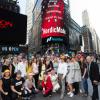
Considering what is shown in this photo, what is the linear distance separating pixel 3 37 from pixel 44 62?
6250 mm

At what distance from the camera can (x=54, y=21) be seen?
65.3m

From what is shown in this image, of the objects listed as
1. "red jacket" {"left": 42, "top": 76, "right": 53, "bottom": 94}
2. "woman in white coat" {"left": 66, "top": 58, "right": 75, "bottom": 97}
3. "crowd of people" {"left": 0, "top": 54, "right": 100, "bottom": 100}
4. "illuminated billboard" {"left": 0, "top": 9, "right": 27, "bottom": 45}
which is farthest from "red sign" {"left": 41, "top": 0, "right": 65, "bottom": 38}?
"illuminated billboard" {"left": 0, "top": 9, "right": 27, "bottom": 45}

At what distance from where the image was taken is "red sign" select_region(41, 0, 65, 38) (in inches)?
2530

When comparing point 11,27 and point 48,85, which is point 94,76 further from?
point 48,85

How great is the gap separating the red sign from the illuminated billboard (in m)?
53.3

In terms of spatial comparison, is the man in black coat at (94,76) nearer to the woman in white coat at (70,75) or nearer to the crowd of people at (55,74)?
the crowd of people at (55,74)

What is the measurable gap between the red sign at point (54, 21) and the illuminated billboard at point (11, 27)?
53.3 m

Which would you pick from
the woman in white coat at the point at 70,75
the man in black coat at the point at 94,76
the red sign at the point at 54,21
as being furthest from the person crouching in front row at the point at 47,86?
the red sign at the point at 54,21

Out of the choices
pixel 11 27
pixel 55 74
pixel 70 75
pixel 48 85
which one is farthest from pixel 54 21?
pixel 11 27

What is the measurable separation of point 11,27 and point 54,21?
55979 millimetres

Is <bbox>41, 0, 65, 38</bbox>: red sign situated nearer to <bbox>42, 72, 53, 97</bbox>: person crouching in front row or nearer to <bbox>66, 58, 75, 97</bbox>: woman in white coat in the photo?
<bbox>42, 72, 53, 97</bbox>: person crouching in front row

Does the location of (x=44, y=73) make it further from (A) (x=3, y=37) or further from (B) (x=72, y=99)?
(A) (x=3, y=37)

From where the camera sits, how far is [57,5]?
65.6 meters

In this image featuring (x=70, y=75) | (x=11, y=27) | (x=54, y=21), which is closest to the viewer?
(x=11, y=27)
